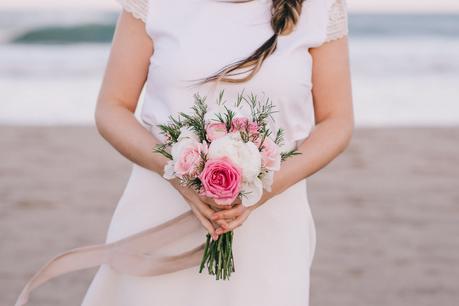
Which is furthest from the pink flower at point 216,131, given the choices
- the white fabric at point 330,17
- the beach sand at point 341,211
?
the beach sand at point 341,211

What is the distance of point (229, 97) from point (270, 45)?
0.19 metres

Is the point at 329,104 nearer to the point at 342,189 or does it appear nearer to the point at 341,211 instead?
the point at 341,211

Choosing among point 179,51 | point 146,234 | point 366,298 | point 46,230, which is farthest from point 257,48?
point 46,230

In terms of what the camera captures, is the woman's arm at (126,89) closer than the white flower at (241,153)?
No

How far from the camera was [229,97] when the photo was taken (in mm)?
2770

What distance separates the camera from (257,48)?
2.78 metres

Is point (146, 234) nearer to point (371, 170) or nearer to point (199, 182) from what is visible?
point (199, 182)

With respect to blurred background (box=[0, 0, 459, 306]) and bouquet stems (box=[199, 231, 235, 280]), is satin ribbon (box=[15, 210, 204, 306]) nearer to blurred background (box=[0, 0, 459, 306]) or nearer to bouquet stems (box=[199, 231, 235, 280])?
bouquet stems (box=[199, 231, 235, 280])

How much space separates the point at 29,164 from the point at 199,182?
6.98 meters

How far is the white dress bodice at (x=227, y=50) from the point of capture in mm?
2758

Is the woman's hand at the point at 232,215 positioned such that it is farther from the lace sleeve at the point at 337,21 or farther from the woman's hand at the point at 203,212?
the lace sleeve at the point at 337,21

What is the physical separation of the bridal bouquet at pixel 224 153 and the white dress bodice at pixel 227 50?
195 mm

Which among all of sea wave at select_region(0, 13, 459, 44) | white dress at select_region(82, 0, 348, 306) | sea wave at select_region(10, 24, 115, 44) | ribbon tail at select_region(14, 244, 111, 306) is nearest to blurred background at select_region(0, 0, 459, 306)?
ribbon tail at select_region(14, 244, 111, 306)

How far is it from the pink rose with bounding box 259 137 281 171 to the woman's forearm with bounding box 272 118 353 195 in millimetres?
191
